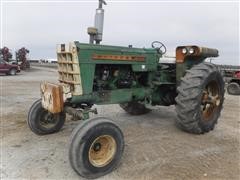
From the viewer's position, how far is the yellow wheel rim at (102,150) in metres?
3.62

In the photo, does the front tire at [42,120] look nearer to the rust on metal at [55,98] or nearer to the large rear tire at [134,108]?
the rust on metal at [55,98]

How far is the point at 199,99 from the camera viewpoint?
4.80 metres

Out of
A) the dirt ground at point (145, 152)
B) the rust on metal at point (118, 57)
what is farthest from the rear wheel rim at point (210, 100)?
the rust on metal at point (118, 57)

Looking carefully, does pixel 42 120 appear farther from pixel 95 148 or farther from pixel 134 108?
pixel 134 108

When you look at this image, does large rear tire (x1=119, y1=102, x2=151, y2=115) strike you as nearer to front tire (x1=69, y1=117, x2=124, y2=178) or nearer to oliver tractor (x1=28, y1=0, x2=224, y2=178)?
oliver tractor (x1=28, y1=0, x2=224, y2=178)

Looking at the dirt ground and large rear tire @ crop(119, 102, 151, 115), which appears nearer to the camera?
the dirt ground

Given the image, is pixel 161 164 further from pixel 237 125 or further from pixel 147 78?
pixel 237 125

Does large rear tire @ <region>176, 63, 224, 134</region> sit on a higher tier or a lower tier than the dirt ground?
higher

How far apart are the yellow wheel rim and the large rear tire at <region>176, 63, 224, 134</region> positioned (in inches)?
62.9

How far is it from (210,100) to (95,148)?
8.97 feet

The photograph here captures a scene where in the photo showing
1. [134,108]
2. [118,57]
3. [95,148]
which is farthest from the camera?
[134,108]

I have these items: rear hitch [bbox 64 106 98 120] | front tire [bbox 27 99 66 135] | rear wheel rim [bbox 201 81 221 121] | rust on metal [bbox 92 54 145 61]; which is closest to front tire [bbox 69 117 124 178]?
rear hitch [bbox 64 106 98 120]

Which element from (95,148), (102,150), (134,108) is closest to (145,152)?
→ (102,150)

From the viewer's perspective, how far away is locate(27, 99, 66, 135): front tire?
491cm
